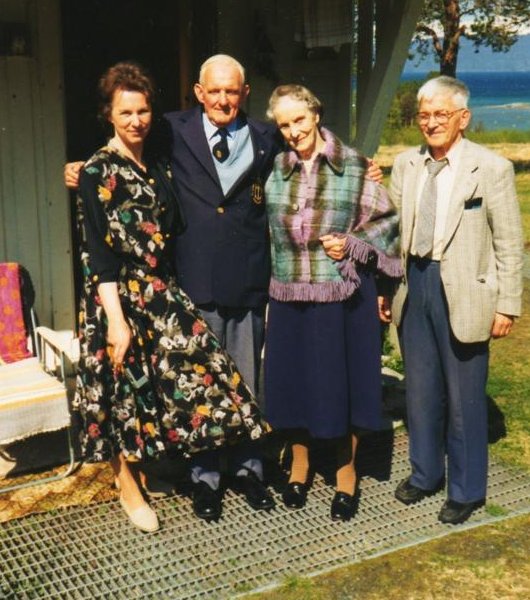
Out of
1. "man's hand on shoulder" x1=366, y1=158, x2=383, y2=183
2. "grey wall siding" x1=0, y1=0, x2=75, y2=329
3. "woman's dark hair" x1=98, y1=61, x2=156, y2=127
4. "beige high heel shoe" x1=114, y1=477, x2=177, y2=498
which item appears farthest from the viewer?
"grey wall siding" x1=0, y1=0, x2=75, y2=329

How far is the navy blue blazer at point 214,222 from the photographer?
376cm

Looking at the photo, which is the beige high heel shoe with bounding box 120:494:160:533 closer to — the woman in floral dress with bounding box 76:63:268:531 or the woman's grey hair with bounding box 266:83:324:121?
the woman in floral dress with bounding box 76:63:268:531

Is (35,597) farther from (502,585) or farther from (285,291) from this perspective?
(502,585)

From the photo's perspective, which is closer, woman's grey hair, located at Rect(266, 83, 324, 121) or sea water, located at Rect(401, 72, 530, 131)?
woman's grey hair, located at Rect(266, 83, 324, 121)

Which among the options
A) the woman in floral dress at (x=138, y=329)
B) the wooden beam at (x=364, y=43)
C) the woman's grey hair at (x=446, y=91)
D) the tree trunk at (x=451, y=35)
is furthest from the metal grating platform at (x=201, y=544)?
the tree trunk at (x=451, y=35)

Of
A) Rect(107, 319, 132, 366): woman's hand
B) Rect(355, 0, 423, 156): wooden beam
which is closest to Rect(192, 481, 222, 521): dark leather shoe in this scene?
Rect(107, 319, 132, 366): woman's hand

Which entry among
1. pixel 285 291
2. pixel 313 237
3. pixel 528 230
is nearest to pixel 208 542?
pixel 285 291

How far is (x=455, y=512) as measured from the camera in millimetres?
4062

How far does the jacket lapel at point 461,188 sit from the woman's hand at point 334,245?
44 centimetres

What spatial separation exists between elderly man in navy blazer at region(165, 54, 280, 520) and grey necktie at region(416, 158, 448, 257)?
27.0 inches

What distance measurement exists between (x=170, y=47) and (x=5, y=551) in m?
3.68

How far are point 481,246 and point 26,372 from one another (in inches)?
94.3

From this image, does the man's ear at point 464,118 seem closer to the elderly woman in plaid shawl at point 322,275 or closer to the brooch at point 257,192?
the elderly woman in plaid shawl at point 322,275

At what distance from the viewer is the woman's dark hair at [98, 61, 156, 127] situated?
3.53 meters
